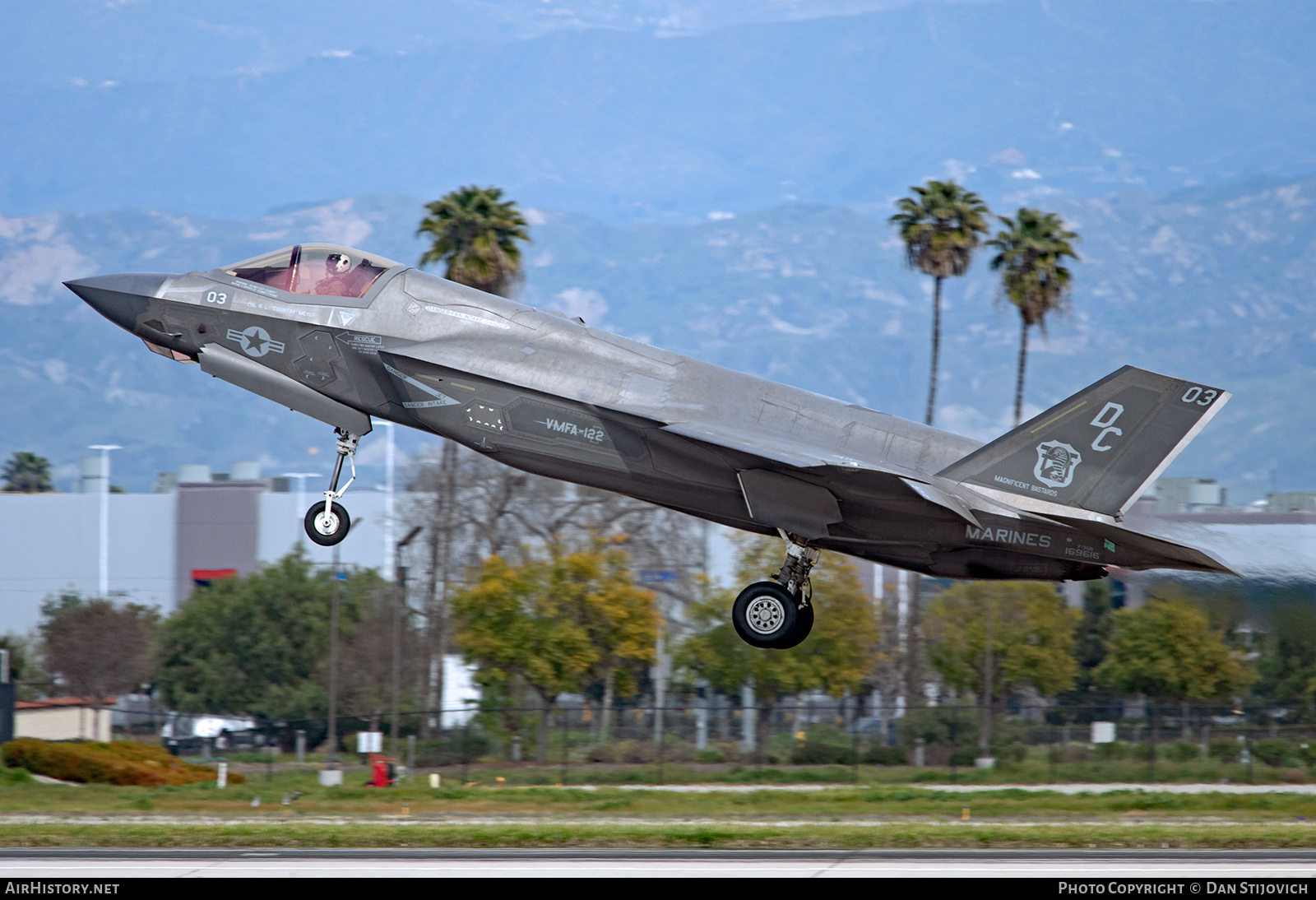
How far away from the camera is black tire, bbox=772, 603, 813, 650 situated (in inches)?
659

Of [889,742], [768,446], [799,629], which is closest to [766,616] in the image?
[799,629]

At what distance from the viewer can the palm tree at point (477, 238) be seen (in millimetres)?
50781

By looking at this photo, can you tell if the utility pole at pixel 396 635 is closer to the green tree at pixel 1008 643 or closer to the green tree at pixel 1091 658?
the green tree at pixel 1008 643

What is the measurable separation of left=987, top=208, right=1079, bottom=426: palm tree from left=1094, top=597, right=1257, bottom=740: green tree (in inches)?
483

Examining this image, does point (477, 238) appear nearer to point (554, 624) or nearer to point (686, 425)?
point (554, 624)

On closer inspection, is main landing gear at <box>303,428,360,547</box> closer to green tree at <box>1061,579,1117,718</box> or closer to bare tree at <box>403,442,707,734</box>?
green tree at <box>1061,579,1117,718</box>

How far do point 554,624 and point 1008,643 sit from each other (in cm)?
1795

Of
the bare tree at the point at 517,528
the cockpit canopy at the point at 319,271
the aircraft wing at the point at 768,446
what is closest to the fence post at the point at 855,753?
the bare tree at the point at 517,528

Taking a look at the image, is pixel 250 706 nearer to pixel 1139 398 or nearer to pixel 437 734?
pixel 437 734

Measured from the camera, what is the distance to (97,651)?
247ft

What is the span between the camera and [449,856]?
66.4 feet

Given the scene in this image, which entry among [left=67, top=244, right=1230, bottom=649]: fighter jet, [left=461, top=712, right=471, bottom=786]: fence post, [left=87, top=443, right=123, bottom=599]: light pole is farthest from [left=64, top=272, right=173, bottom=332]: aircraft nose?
[left=87, top=443, right=123, bottom=599]: light pole

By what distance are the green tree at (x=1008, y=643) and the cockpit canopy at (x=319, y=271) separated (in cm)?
3828

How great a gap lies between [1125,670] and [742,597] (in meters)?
36.9
